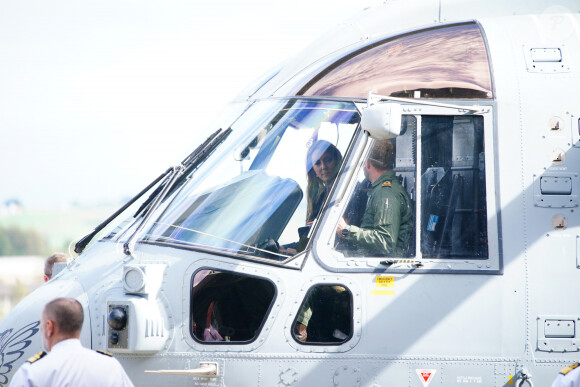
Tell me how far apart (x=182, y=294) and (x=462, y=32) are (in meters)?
2.54

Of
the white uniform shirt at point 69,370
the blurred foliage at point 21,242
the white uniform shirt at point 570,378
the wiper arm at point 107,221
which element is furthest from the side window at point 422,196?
the blurred foliage at point 21,242

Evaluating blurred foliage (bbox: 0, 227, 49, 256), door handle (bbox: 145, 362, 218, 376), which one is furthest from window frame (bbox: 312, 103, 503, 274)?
blurred foliage (bbox: 0, 227, 49, 256)

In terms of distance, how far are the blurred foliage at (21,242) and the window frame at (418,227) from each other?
49212 mm

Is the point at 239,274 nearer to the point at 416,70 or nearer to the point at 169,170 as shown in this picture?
the point at 169,170

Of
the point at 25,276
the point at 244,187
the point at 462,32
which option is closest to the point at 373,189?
the point at 244,187

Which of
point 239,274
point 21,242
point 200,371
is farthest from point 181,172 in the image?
point 21,242

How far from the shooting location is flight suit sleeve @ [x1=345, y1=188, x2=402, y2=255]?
4.72 m

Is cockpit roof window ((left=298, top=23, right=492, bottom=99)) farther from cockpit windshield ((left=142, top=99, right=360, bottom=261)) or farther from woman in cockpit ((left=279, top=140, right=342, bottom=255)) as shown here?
woman in cockpit ((left=279, top=140, right=342, bottom=255))

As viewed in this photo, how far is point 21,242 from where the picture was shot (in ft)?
170

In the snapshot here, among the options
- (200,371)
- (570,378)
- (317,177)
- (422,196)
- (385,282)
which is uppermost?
(317,177)

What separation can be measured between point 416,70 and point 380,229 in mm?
1078

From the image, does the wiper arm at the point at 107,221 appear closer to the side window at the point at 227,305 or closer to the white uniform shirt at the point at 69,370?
the side window at the point at 227,305

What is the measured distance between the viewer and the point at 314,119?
4.98m

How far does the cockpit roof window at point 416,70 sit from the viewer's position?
193 inches
